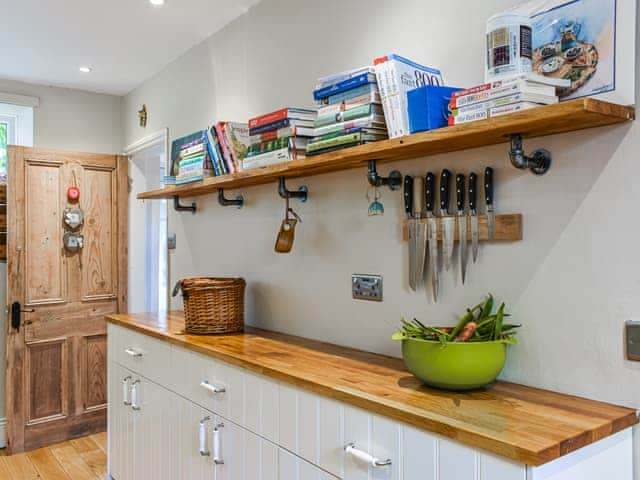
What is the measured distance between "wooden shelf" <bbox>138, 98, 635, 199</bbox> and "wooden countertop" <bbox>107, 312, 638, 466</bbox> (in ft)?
2.12

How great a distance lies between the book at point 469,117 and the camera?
4.43 ft

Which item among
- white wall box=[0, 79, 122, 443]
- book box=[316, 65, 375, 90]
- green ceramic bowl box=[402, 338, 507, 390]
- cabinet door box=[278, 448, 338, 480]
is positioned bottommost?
cabinet door box=[278, 448, 338, 480]

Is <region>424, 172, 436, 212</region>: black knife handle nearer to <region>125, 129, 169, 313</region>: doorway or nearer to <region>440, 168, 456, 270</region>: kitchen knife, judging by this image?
<region>440, 168, 456, 270</region>: kitchen knife

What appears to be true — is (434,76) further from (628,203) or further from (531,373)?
(531,373)

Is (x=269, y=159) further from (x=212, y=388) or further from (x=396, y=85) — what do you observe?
(x=212, y=388)

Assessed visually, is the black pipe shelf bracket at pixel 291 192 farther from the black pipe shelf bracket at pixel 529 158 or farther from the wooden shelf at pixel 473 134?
the black pipe shelf bracket at pixel 529 158

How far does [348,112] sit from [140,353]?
1.51 metres

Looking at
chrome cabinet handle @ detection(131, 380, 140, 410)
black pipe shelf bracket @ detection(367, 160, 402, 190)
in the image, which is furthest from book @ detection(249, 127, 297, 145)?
chrome cabinet handle @ detection(131, 380, 140, 410)

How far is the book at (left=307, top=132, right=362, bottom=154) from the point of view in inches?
66.0

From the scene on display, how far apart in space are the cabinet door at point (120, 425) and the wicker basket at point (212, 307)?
0.56m

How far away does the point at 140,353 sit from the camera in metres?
2.50

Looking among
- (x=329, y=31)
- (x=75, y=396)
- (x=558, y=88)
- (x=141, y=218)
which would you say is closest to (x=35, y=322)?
(x=75, y=396)

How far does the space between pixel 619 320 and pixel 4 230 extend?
143 inches

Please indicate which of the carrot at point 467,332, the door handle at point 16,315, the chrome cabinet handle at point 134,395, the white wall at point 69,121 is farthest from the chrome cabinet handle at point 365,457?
the white wall at point 69,121
